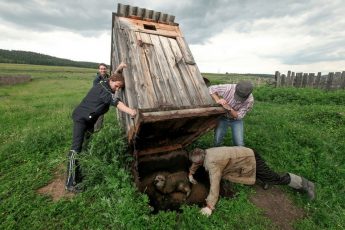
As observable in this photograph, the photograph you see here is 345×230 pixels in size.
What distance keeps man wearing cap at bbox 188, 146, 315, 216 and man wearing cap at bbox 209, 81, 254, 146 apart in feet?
1.95

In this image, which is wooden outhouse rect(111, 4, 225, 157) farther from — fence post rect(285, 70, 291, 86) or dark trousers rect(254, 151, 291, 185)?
fence post rect(285, 70, 291, 86)

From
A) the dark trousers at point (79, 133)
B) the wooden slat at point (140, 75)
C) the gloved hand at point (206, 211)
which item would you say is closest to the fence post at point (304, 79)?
the wooden slat at point (140, 75)

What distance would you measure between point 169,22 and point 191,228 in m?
4.12

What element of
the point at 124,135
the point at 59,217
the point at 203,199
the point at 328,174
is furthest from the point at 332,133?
the point at 59,217

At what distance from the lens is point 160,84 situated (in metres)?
4.79

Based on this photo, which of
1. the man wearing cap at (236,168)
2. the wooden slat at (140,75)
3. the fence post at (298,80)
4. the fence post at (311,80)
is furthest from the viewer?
the fence post at (298,80)

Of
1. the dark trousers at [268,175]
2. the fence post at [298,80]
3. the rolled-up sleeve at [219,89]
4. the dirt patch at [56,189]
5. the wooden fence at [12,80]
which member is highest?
the fence post at [298,80]

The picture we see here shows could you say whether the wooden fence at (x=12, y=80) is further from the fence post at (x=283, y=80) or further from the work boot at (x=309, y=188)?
the work boot at (x=309, y=188)

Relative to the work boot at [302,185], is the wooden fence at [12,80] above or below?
above

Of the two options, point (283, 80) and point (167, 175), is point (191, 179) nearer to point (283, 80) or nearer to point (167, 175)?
point (167, 175)

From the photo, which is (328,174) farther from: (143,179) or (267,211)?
(143,179)

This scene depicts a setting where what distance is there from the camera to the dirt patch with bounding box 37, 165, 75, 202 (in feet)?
16.6

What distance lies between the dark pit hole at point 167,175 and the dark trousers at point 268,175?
694 millimetres

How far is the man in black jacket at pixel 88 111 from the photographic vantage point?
472cm
